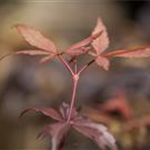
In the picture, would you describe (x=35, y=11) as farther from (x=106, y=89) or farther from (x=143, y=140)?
(x=143, y=140)

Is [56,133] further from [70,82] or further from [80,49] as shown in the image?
[70,82]

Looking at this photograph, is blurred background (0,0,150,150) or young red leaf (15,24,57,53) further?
blurred background (0,0,150,150)

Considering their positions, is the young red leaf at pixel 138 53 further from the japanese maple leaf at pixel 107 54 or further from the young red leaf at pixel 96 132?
the young red leaf at pixel 96 132

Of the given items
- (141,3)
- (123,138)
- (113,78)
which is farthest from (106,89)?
(141,3)

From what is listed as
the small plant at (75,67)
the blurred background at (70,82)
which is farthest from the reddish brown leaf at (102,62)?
the blurred background at (70,82)

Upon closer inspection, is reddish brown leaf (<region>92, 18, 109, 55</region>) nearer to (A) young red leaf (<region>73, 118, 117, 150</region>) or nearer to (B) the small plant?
(B) the small plant

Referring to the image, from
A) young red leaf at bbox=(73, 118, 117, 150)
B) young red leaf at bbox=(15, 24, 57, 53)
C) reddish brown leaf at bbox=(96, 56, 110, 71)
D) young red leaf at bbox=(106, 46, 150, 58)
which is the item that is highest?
young red leaf at bbox=(15, 24, 57, 53)

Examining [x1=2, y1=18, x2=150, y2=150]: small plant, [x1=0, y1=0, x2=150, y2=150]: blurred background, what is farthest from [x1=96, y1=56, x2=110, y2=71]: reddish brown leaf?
[x1=0, y1=0, x2=150, y2=150]: blurred background
